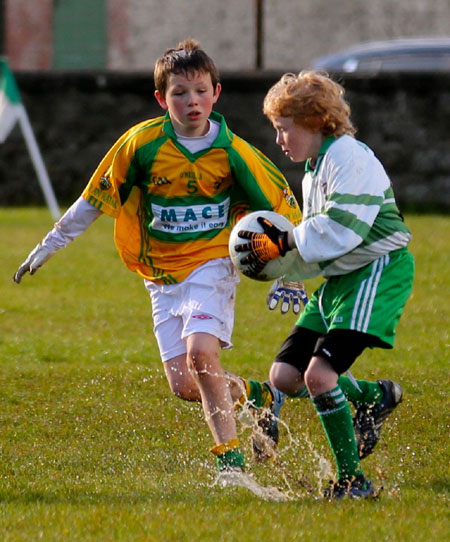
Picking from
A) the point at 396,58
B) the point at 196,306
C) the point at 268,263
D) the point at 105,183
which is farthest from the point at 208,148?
the point at 396,58

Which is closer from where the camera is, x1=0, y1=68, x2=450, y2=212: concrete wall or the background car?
x1=0, y1=68, x2=450, y2=212: concrete wall

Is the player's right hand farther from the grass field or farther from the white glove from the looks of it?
the white glove

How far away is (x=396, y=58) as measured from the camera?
18.9 meters

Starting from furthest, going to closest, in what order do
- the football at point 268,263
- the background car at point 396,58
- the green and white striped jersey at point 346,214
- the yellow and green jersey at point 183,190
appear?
the background car at point 396,58 < the yellow and green jersey at point 183,190 < the football at point 268,263 < the green and white striped jersey at point 346,214

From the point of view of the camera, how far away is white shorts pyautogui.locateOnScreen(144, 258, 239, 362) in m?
4.90

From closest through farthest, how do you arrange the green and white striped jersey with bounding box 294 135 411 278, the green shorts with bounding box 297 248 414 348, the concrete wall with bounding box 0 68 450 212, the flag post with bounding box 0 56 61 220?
the green and white striped jersey with bounding box 294 135 411 278 < the green shorts with bounding box 297 248 414 348 < the flag post with bounding box 0 56 61 220 < the concrete wall with bounding box 0 68 450 212

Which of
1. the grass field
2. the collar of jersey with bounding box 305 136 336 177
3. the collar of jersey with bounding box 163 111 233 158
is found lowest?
A: the grass field

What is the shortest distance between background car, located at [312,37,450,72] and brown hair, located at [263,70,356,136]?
47.4 ft

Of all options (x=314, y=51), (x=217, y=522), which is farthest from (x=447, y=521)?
(x=314, y=51)

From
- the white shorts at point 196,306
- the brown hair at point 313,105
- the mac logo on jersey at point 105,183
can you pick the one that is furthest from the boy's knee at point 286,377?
the mac logo on jersey at point 105,183

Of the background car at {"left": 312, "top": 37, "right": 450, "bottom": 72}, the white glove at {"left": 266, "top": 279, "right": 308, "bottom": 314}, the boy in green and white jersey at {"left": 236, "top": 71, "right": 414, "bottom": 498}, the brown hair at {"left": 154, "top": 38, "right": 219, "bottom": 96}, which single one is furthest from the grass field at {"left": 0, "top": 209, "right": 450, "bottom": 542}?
the background car at {"left": 312, "top": 37, "right": 450, "bottom": 72}

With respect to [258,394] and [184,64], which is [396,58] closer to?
[258,394]

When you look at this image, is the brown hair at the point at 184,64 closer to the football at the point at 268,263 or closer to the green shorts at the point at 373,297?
the football at the point at 268,263

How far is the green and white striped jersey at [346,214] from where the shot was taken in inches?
165
